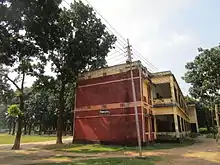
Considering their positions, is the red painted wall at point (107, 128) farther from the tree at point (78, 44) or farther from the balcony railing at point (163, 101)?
the balcony railing at point (163, 101)

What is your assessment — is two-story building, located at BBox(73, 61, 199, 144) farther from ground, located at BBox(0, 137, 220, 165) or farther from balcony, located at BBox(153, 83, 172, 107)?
ground, located at BBox(0, 137, 220, 165)

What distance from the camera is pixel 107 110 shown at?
91.7 ft

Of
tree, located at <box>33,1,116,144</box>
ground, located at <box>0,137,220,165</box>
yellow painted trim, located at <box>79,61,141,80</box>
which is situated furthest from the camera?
tree, located at <box>33,1,116,144</box>

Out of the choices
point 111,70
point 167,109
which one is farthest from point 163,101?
point 111,70

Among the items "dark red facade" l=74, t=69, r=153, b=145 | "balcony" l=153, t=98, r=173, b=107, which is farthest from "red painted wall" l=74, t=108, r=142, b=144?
"balcony" l=153, t=98, r=173, b=107

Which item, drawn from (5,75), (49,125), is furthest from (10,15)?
(49,125)

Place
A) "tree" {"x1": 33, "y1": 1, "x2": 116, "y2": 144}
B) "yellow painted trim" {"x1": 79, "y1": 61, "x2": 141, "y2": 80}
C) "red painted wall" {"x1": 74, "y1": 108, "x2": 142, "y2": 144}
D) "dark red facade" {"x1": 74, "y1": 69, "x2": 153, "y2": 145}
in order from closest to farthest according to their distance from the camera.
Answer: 1. "red painted wall" {"x1": 74, "y1": 108, "x2": 142, "y2": 144}
2. "dark red facade" {"x1": 74, "y1": 69, "x2": 153, "y2": 145}
3. "yellow painted trim" {"x1": 79, "y1": 61, "x2": 141, "y2": 80}
4. "tree" {"x1": 33, "y1": 1, "x2": 116, "y2": 144}

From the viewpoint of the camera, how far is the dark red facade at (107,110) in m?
26.3

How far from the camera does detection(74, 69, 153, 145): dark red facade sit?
86.3 feet

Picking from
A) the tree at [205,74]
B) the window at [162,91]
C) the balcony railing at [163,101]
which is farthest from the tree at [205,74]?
the balcony railing at [163,101]

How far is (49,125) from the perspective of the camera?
70.8 m

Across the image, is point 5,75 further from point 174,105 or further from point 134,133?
point 174,105

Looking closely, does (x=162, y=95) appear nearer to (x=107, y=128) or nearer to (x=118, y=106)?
(x=118, y=106)

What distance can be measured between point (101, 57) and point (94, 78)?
11.4 ft
